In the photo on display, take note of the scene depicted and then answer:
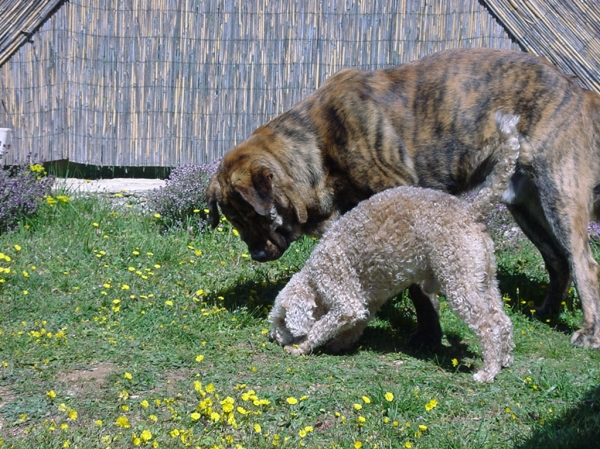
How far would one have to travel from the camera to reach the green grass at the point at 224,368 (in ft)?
14.4

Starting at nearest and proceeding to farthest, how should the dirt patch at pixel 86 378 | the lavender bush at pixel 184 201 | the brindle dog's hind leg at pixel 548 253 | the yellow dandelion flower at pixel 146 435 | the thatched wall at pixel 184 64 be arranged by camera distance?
the yellow dandelion flower at pixel 146 435, the dirt patch at pixel 86 378, the brindle dog's hind leg at pixel 548 253, the lavender bush at pixel 184 201, the thatched wall at pixel 184 64

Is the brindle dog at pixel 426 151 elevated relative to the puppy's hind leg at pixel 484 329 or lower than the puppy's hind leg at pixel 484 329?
elevated

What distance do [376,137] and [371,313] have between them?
143 centimetres

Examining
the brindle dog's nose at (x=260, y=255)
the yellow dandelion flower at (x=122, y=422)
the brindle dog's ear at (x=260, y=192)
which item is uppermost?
the brindle dog's ear at (x=260, y=192)

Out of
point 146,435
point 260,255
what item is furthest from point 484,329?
point 146,435

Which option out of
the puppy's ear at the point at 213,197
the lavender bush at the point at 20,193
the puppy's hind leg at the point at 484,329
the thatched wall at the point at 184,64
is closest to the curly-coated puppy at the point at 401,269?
the puppy's hind leg at the point at 484,329

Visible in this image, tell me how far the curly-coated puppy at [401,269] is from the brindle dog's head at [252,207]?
785 mm

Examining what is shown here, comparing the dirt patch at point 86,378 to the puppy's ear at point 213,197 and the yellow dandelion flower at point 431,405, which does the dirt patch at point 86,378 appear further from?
the yellow dandelion flower at point 431,405

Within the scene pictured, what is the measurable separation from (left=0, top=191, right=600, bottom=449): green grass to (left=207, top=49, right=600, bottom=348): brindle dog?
2.00 ft

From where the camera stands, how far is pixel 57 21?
8883 mm

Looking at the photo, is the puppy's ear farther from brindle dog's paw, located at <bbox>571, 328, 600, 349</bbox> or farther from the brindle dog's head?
brindle dog's paw, located at <bbox>571, 328, 600, 349</bbox>

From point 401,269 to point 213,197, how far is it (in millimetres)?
1975

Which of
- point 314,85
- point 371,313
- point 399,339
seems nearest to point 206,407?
point 371,313

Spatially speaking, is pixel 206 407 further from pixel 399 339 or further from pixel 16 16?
pixel 16 16
